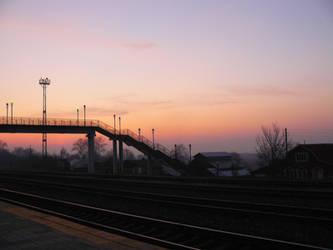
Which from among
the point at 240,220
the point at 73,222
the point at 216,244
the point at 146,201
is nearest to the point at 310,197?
the point at 240,220

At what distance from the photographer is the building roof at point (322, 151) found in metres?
51.6

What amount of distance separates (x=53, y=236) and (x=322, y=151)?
53.2m

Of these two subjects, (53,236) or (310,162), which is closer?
(53,236)

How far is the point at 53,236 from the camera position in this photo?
8.59 meters

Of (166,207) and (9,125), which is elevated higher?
(9,125)

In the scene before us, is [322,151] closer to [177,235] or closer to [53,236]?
[177,235]

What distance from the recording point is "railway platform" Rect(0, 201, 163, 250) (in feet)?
25.2

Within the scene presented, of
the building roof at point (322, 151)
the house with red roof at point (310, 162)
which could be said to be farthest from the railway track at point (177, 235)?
the building roof at point (322, 151)

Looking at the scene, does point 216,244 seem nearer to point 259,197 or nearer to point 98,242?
point 98,242

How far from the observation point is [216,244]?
27.2 ft

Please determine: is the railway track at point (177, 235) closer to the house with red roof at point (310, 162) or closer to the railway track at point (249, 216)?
the railway track at point (249, 216)

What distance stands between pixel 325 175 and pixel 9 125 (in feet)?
159

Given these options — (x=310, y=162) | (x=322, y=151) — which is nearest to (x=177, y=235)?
(x=310, y=162)

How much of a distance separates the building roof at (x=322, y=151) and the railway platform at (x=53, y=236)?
164 feet
